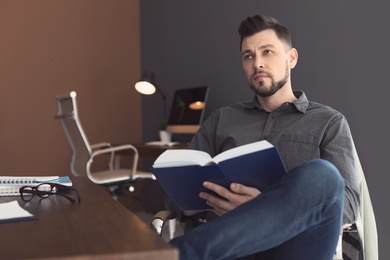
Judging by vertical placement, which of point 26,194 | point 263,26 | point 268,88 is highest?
point 263,26

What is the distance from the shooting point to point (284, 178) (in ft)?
3.92

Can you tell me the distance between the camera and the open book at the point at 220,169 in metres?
1.29

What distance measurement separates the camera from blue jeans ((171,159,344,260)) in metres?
1.01

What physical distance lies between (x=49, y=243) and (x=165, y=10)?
12.7 ft

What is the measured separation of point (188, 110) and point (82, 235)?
117 inches

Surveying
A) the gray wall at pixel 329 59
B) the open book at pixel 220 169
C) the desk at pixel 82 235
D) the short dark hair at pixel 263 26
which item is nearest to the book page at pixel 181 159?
the open book at pixel 220 169

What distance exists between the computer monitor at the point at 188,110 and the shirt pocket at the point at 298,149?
1.86 metres

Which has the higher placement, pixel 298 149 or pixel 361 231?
pixel 298 149

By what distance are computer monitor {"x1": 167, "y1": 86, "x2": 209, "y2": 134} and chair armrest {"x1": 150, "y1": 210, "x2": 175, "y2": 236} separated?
6.50 feet

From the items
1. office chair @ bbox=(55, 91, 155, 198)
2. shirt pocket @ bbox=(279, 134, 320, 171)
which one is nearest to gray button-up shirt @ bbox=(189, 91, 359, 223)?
shirt pocket @ bbox=(279, 134, 320, 171)

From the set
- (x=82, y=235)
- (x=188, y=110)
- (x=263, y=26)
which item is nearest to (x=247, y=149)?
(x=82, y=235)

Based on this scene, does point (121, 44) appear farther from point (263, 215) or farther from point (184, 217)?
point (263, 215)

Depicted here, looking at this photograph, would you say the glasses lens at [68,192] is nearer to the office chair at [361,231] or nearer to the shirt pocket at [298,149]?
the office chair at [361,231]

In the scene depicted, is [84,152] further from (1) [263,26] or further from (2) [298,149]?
(2) [298,149]
